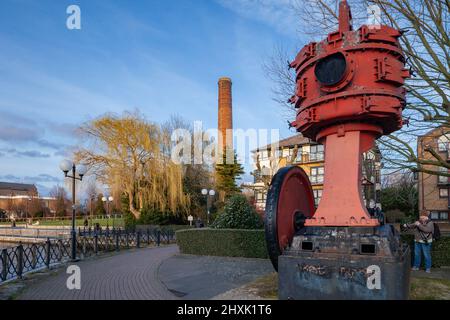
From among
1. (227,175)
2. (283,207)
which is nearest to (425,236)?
(283,207)

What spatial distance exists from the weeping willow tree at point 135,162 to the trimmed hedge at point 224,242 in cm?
1460

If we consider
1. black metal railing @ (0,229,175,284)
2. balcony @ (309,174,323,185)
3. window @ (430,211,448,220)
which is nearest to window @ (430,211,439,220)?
window @ (430,211,448,220)

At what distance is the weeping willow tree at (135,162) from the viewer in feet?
101

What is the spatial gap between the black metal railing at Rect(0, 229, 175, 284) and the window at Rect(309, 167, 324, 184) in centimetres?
2901

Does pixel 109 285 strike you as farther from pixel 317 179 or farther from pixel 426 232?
pixel 317 179

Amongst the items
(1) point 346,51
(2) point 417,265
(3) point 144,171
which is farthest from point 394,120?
(3) point 144,171

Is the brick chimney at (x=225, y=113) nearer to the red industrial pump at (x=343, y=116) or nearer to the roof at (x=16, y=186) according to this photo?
the red industrial pump at (x=343, y=116)

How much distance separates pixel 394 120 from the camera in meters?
7.18

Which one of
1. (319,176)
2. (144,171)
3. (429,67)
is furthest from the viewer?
(319,176)

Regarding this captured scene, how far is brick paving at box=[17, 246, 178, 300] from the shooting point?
847 cm

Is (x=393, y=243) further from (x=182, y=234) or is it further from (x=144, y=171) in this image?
(x=144, y=171)

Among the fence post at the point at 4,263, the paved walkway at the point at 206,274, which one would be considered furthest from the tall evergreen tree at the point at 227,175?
the fence post at the point at 4,263

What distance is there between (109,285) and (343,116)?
6.96 m
